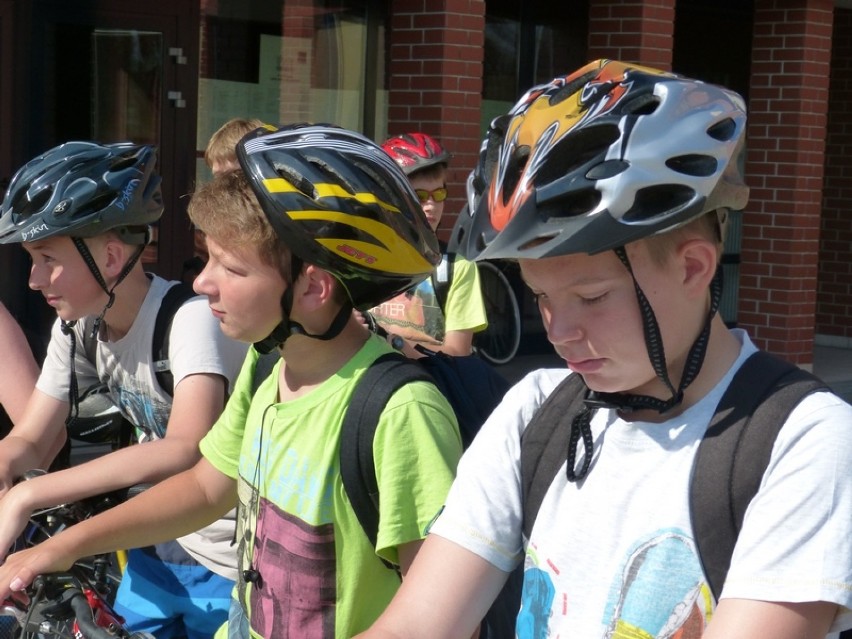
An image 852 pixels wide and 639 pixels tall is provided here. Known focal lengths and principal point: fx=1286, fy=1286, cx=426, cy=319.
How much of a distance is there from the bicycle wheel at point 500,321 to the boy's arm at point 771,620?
30.7 ft

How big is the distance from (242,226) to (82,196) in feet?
3.54

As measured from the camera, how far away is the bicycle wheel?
36.3 feet

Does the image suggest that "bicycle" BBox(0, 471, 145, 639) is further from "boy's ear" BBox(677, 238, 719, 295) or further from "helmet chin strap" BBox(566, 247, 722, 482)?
"boy's ear" BBox(677, 238, 719, 295)

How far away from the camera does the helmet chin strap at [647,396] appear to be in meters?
1.72

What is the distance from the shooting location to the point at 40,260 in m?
3.38

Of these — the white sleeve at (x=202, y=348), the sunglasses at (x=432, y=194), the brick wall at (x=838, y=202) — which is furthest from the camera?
the brick wall at (x=838, y=202)

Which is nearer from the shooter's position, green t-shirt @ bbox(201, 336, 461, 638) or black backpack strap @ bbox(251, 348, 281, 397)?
green t-shirt @ bbox(201, 336, 461, 638)

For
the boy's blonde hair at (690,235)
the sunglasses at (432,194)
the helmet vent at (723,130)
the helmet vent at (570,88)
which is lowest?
the sunglasses at (432,194)

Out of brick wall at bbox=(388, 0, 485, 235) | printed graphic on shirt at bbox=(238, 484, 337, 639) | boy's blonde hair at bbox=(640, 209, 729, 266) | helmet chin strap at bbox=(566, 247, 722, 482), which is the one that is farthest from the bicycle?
brick wall at bbox=(388, 0, 485, 235)

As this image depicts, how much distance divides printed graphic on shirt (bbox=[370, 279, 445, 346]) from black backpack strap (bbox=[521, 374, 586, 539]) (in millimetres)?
2842

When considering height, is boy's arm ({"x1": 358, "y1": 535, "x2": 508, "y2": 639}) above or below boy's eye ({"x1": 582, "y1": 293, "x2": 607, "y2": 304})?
below

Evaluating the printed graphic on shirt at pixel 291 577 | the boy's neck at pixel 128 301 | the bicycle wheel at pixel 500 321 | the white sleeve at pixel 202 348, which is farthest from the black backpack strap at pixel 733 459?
the bicycle wheel at pixel 500 321

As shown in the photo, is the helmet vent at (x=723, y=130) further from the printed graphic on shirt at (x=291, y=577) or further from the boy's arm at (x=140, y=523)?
the boy's arm at (x=140, y=523)

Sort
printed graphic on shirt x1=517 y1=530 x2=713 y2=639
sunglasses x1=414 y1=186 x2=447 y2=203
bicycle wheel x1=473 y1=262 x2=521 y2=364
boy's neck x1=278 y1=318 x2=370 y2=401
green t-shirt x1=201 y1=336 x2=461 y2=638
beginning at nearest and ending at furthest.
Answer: printed graphic on shirt x1=517 y1=530 x2=713 y2=639, green t-shirt x1=201 y1=336 x2=461 y2=638, boy's neck x1=278 y1=318 x2=370 y2=401, sunglasses x1=414 y1=186 x2=447 y2=203, bicycle wheel x1=473 y1=262 x2=521 y2=364
